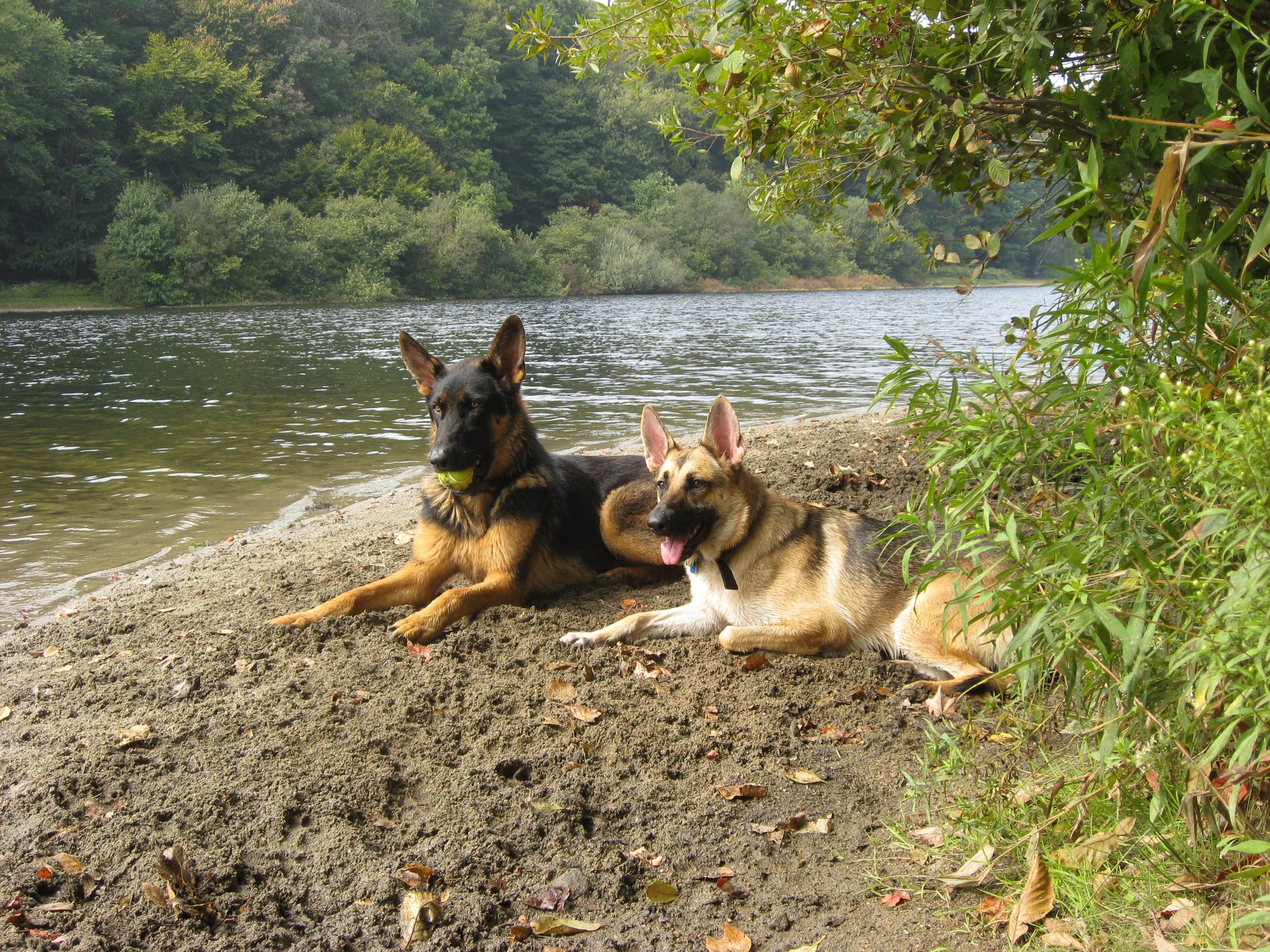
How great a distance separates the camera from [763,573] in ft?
18.3

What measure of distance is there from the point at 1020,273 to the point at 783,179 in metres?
123

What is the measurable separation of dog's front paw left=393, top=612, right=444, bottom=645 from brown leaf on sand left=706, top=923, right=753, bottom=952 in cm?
310

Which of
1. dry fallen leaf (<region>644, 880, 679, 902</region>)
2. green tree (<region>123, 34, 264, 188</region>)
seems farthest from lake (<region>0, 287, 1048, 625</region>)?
green tree (<region>123, 34, 264, 188</region>)

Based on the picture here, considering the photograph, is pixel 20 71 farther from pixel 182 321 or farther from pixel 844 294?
pixel 844 294

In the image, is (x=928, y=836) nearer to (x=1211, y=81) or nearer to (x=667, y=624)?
(x=667, y=624)

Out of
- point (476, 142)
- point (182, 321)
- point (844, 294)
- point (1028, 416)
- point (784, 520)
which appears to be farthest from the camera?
point (476, 142)

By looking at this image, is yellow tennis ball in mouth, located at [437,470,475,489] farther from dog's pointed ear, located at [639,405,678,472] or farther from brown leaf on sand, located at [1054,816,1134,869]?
brown leaf on sand, located at [1054,816,1134,869]

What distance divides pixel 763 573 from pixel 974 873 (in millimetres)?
2731

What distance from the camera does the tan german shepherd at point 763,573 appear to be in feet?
Answer: 17.4

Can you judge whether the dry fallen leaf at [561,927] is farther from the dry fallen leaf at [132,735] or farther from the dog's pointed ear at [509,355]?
the dog's pointed ear at [509,355]

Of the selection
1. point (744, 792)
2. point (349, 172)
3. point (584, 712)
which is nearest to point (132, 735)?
point (584, 712)

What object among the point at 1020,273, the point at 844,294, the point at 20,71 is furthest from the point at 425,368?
the point at 1020,273

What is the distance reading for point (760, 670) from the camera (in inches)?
202

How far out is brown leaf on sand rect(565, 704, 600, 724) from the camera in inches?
177
